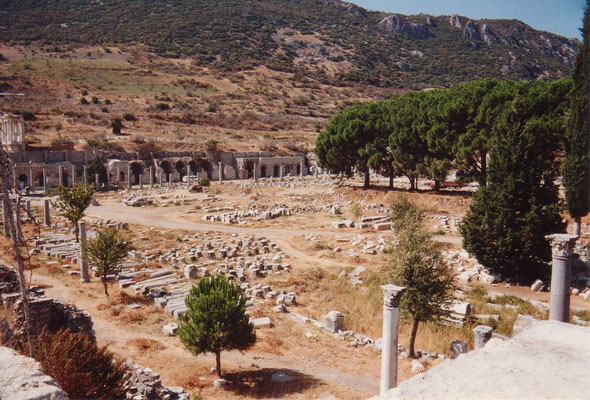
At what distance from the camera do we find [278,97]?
95.8 meters

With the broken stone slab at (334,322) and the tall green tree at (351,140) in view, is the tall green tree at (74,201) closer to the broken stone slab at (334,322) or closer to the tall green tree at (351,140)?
the broken stone slab at (334,322)

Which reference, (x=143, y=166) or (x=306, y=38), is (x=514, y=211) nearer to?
(x=143, y=166)

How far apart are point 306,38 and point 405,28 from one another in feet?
124

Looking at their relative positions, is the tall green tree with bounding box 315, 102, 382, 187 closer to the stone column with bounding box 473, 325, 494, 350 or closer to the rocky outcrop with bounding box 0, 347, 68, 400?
the stone column with bounding box 473, 325, 494, 350

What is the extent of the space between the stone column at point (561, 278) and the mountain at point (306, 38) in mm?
101489

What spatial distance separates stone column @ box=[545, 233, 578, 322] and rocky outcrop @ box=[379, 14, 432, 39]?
14946 centimetres

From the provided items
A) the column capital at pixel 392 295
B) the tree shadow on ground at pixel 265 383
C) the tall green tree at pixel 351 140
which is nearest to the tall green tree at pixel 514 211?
the column capital at pixel 392 295

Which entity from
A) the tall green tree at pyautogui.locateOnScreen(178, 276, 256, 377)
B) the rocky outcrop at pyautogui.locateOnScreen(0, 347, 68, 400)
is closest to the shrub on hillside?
the rocky outcrop at pyautogui.locateOnScreen(0, 347, 68, 400)

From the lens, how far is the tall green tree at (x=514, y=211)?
55.6 feet

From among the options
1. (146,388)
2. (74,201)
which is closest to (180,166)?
(74,201)

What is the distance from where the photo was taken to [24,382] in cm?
556

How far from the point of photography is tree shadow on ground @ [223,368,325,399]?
34.1ft

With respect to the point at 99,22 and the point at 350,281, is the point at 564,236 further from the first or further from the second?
the point at 99,22

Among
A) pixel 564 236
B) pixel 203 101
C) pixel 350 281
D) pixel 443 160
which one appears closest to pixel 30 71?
pixel 203 101
